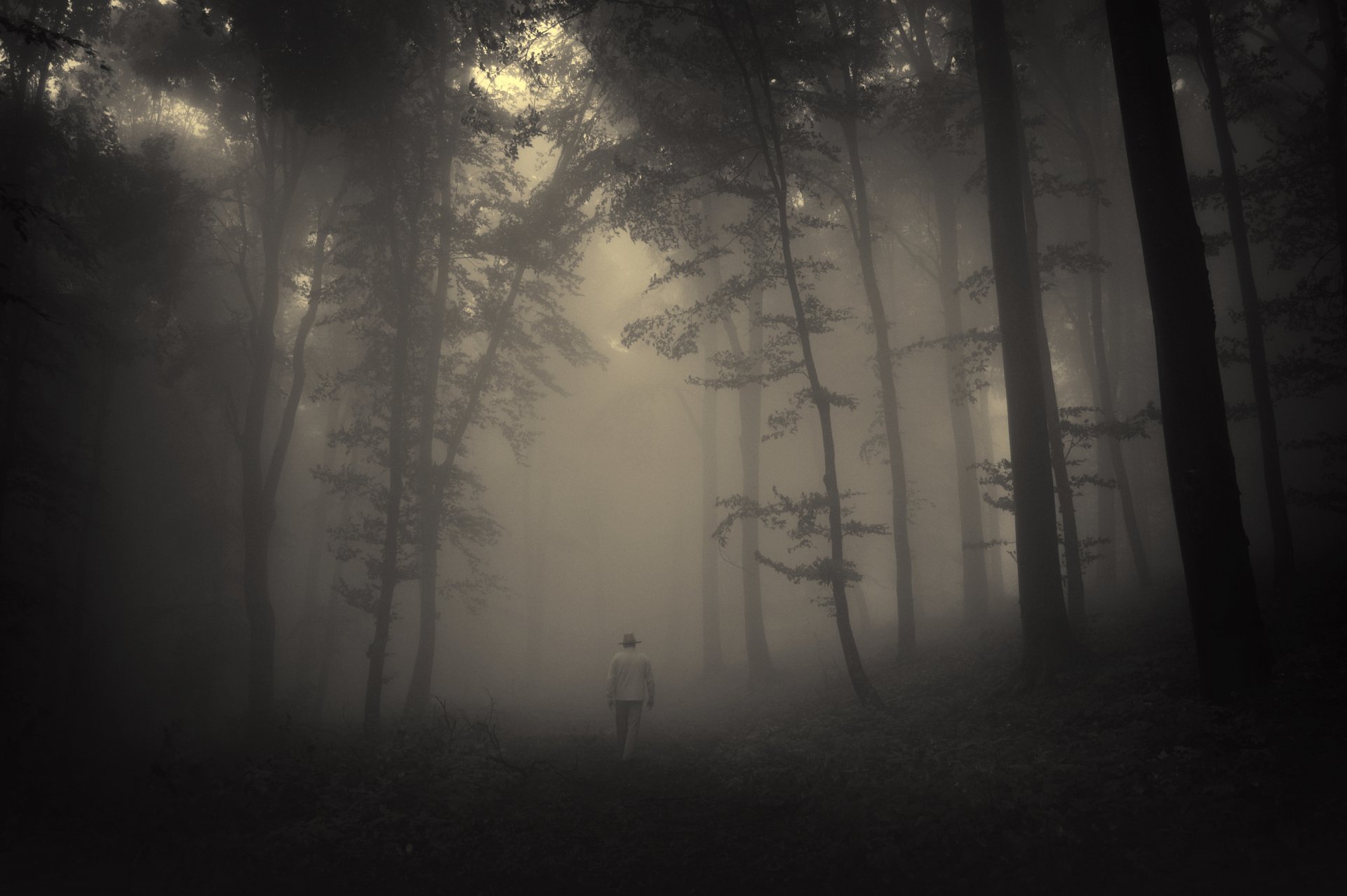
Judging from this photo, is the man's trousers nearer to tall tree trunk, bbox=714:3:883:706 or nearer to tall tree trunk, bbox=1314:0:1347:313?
tall tree trunk, bbox=714:3:883:706

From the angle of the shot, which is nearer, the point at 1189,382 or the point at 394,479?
the point at 1189,382

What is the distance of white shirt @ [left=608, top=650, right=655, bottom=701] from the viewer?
1040 cm

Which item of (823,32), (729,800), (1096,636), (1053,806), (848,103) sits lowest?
(729,800)

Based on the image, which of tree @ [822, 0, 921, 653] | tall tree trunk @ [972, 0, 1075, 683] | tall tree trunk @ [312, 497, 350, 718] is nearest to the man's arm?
tall tree trunk @ [972, 0, 1075, 683]

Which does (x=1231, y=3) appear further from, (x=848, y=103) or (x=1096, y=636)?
(x=1096, y=636)

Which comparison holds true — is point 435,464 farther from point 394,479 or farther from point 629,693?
point 629,693

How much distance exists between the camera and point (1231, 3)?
13.9 metres

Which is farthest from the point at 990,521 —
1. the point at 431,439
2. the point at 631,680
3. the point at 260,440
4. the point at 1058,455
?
the point at 260,440

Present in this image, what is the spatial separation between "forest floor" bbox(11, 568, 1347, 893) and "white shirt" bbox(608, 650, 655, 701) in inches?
45.6

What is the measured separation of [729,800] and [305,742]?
655cm

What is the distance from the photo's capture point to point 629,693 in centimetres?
1039

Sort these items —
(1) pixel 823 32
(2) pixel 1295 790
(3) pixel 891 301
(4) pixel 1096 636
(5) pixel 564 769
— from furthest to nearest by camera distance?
(3) pixel 891 301 < (1) pixel 823 32 < (4) pixel 1096 636 < (5) pixel 564 769 < (2) pixel 1295 790

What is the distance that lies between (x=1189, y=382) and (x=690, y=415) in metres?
21.0

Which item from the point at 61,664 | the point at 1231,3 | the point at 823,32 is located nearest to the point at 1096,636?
the point at 823,32
